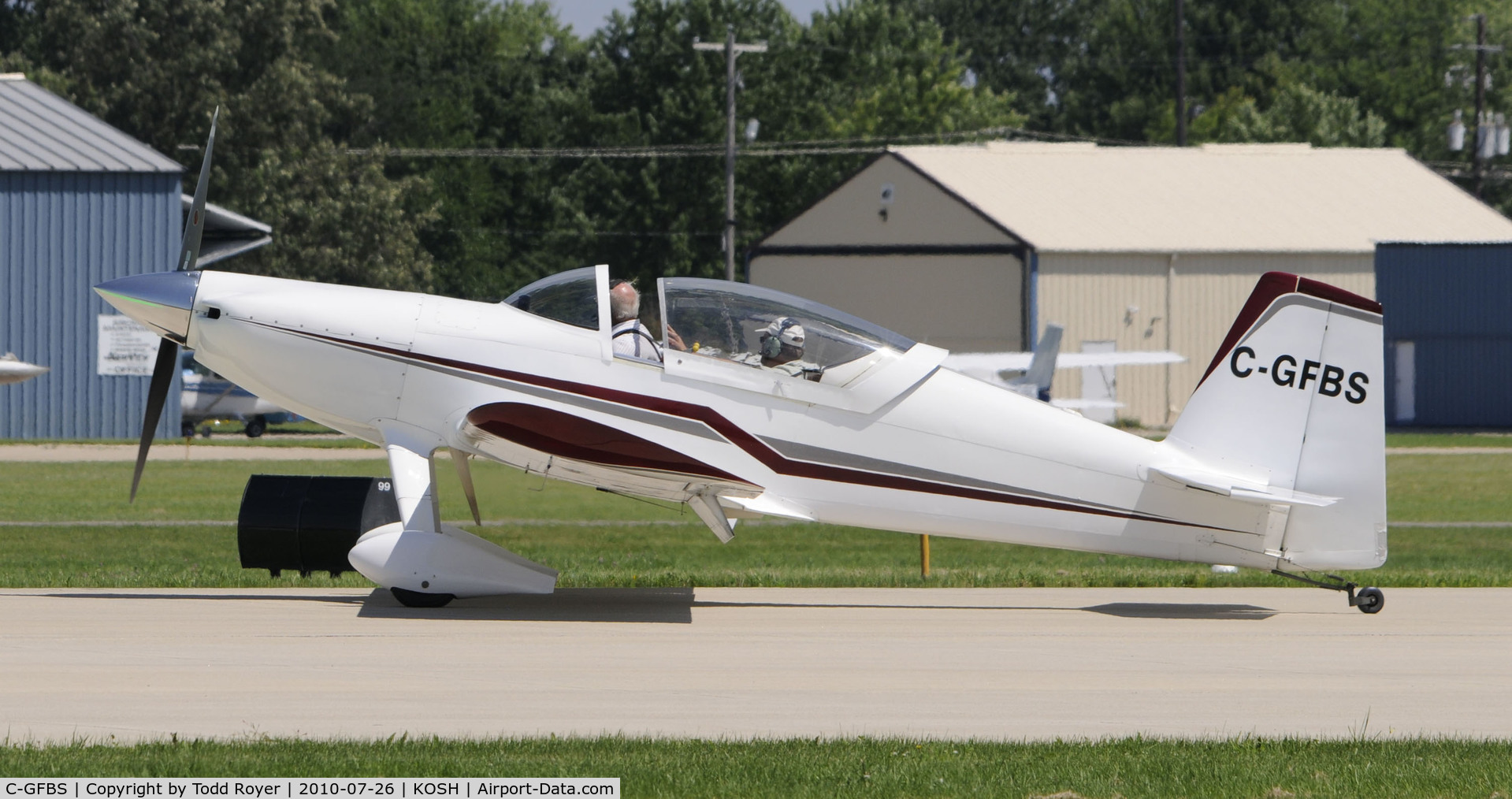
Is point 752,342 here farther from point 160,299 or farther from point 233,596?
point 233,596

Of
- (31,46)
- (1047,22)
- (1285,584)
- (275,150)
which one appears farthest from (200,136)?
(1047,22)

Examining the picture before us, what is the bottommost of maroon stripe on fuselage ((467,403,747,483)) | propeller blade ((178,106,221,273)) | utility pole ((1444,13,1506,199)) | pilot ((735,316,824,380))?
maroon stripe on fuselage ((467,403,747,483))

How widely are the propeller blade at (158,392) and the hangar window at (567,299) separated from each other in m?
2.57

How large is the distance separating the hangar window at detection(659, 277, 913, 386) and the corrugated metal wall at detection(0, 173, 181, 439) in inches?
1084

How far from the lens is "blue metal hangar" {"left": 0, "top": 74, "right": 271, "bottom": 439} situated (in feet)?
117

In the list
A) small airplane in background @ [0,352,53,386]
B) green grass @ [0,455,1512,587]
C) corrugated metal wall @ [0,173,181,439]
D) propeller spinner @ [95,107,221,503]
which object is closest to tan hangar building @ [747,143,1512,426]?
green grass @ [0,455,1512,587]

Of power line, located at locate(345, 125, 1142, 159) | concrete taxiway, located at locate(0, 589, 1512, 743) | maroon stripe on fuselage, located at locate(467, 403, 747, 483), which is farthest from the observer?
power line, located at locate(345, 125, 1142, 159)

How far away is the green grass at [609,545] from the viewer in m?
13.2

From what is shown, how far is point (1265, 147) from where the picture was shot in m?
54.3

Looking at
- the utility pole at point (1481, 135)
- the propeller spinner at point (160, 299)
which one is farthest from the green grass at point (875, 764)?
the utility pole at point (1481, 135)

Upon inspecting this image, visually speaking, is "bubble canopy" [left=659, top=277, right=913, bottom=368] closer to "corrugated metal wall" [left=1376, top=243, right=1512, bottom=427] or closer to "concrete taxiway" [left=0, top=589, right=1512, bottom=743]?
"concrete taxiway" [left=0, top=589, right=1512, bottom=743]

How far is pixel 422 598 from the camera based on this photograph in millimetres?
10906

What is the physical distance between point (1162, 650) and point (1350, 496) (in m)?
1.95

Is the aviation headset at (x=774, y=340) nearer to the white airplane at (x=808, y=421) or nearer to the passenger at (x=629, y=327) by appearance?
the white airplane at (x=808, y=421)
